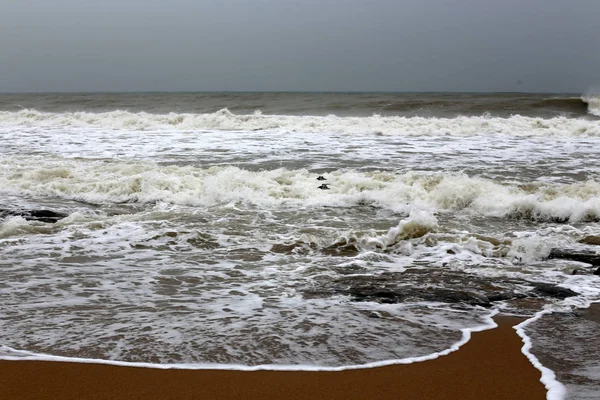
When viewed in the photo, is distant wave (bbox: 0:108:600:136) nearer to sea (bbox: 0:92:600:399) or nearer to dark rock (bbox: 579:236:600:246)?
sea (bbox: 0:92:600:399)

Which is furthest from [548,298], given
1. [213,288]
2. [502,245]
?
[213,288]

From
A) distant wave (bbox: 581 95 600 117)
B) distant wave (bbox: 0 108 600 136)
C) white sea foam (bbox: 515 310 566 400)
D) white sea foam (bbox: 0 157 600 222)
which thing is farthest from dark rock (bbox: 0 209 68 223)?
distant wave (bbox: 581 95 600 117)

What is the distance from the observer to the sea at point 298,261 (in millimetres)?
3779

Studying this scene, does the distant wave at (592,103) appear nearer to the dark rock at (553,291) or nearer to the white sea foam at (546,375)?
the dark rock at (553,291)

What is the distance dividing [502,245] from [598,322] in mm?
2268

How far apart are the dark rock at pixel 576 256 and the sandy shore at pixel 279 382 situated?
292cm

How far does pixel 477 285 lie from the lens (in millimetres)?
5137

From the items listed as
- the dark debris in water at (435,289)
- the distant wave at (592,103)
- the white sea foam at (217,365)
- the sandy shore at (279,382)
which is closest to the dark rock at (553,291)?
the dark debris in water at (435,289)

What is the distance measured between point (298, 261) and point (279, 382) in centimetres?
281

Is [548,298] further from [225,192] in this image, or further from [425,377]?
[225,192]

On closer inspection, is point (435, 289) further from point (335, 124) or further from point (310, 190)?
point (335, 124)

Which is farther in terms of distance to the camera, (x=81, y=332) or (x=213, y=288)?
(x=213, y=288)

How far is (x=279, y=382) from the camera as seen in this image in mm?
3240

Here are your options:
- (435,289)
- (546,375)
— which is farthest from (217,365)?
(435,289)
